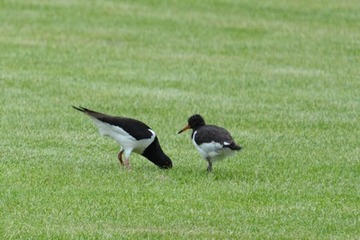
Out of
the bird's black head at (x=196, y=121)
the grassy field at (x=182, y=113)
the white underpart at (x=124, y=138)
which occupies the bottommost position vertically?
the grassy field at (x=182, y=113)

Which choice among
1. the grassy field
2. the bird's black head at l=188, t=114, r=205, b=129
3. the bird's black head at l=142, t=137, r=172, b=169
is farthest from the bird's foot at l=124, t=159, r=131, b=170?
the bird's black head at l=188, t=114, r=205, b=129

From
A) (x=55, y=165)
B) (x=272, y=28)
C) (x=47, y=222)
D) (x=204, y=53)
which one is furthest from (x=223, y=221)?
(x=272, y=28)

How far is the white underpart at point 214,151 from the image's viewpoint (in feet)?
46.0

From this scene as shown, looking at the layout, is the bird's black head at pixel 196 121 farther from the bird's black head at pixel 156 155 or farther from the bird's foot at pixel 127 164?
the bird's foot at pixel 127 164

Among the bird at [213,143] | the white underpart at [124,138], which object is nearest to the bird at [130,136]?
the white underpart at [124,138]

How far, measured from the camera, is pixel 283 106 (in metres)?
20.8

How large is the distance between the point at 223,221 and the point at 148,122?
7080mm

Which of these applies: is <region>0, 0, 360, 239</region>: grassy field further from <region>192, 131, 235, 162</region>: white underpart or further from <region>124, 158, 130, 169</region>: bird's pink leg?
<region>192, 131, 235, 162</region>: white underpart

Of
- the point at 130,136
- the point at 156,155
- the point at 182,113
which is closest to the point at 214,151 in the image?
the point at 156,155

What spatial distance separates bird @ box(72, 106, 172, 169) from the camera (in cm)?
1437

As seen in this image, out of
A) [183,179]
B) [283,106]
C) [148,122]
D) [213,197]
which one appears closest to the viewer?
[213,197]

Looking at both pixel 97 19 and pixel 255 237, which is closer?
pixel 255 237

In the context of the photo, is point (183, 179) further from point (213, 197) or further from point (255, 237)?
point (255, 237)

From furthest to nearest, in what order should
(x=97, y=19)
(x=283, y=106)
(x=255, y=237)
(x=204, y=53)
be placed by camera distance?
(x=97, y=19) → (x=204, y=53) → (x=283, y=106) → (x=255, y=237)
